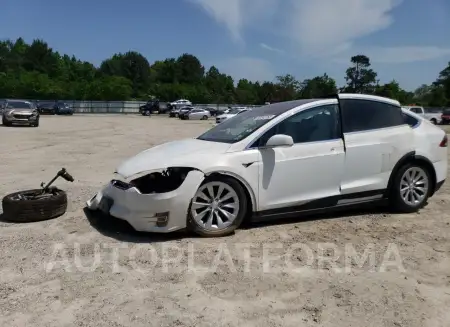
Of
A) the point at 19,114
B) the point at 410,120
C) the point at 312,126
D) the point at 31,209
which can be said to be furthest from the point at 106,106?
the point at 312,126

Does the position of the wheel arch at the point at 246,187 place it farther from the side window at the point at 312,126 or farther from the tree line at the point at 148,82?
the tree line at the point at 148,82

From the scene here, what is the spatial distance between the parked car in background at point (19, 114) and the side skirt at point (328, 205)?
2347 centimetres

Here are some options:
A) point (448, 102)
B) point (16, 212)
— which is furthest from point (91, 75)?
point (16, 212)

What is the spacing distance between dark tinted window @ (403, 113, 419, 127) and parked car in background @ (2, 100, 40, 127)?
23.7 m

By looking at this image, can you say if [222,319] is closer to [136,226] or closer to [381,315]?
[381,315]

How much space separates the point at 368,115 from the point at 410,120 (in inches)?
29.3

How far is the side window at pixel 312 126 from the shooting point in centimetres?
513

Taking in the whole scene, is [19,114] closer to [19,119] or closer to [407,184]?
[19,119]

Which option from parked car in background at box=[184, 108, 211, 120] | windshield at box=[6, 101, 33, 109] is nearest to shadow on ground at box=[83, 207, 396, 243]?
windshield at box=[6, 101, 33, 109]

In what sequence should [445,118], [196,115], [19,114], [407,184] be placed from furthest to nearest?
1. [196,115]
2. [445,118]
3. [19,114]
4. [407,184]

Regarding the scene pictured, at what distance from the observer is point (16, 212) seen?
200 inches

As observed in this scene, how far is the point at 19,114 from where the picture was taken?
969 inches

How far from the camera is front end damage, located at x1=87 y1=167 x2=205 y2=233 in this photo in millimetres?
4484

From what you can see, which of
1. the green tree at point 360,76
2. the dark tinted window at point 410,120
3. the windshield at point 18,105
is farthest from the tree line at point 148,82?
the dark tinted window at point 410,120
